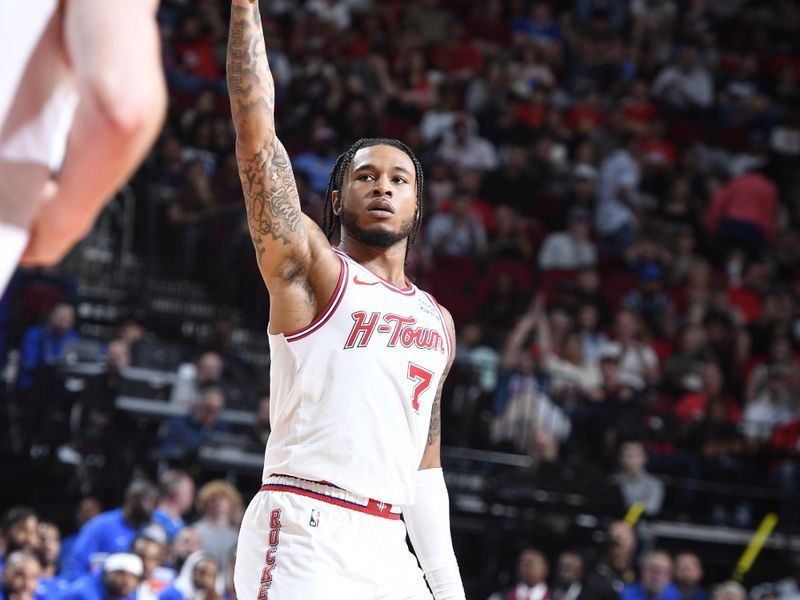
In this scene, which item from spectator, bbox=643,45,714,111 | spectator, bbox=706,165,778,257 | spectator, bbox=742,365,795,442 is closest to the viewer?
spectator, bbox=742,365,795,442

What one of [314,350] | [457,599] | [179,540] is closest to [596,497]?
[179,540]

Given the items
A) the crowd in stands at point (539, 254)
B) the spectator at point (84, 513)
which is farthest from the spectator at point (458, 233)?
the spectator at point (84, 513)

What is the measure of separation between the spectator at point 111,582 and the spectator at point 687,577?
431 centimetres

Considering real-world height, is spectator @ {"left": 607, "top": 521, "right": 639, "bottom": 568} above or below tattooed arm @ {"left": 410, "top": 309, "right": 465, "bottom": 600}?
below

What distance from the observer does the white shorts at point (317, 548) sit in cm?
391

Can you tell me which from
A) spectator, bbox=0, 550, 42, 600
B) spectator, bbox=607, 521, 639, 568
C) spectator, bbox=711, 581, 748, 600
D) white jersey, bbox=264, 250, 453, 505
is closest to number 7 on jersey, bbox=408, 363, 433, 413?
white jersey, bbox=264, 250, 453, 505

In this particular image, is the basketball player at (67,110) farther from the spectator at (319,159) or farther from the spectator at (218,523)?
the spectator at (319,159)

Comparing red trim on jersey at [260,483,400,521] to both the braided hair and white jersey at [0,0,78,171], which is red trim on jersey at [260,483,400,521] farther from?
white jersey at [0,0,78,171]

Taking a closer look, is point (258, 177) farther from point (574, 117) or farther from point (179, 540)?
point (574, 117)

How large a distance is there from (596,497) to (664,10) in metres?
9.73

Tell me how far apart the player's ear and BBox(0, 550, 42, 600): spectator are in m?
4.39

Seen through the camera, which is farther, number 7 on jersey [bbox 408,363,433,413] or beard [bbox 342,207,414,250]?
beard [bbox 342,207,414,250]

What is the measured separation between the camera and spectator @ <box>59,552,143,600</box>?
8.13 m

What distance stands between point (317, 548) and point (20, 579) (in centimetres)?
465
